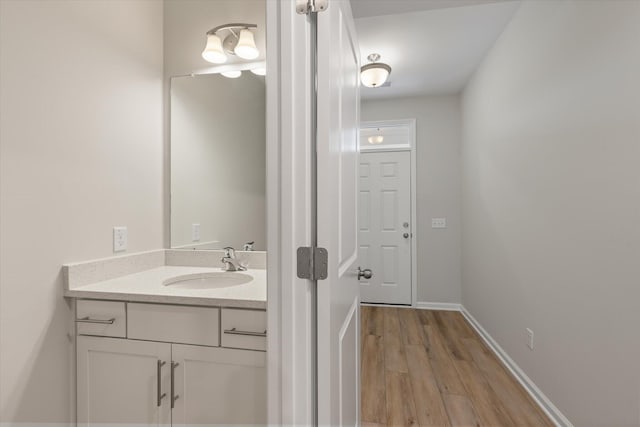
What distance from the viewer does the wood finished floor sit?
1.86 m

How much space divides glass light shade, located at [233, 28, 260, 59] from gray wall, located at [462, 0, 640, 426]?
1.68 meters

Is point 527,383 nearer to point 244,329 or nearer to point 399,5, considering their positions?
point 244,329

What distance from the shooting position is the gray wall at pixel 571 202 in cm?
132

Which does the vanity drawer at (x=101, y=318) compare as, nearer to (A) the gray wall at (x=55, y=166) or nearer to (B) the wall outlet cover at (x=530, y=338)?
(A) the gray wall at (x=55, y=166)

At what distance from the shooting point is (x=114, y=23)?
1623 millimetres

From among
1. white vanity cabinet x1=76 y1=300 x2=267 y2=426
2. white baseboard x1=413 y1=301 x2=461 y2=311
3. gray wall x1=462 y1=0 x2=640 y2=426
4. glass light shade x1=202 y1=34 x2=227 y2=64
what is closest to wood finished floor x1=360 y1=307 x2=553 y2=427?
gray wall x1=462 y1=0 x2=640 y2=426

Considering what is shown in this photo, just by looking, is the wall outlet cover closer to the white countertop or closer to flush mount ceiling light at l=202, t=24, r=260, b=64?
the white countertop

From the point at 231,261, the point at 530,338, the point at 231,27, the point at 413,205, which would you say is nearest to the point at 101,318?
the point at 231,261

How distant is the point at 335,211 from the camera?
984 millimetres

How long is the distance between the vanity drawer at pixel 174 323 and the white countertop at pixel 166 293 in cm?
3

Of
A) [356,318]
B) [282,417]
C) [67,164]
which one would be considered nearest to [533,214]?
[356,318]

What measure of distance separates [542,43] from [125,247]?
8.83ft

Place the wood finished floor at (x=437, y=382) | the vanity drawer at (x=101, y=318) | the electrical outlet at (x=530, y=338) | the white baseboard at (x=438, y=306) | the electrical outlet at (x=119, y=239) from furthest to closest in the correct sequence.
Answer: the white baseboard at (x=438, y=306) → the electrical outlet at (x=530, y=338) → the wood finished floor at (x=437, y=382) → the electrical outlet at (x=119, y=239) → the vanity drawer at (x=101, y=318)

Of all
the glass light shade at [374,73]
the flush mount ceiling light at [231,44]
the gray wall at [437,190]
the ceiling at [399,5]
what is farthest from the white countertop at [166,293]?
the gray wall at [437,190]
